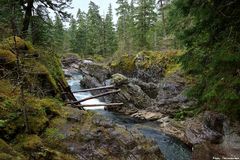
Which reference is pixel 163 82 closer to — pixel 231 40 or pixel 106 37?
pixel 231 40

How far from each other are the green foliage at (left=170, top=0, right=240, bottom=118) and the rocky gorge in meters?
1.82

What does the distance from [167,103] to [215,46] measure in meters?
12.6

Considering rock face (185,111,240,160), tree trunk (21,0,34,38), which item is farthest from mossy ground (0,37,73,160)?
tree trunk (21,0,34,38)

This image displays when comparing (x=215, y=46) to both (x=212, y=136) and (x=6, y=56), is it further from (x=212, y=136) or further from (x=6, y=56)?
(x=6, y=56)

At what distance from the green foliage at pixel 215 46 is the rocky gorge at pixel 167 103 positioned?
1.82 m

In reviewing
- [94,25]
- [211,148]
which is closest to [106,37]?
[94,25]

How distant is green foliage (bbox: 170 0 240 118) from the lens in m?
8.71

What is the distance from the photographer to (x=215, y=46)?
32.3 ft

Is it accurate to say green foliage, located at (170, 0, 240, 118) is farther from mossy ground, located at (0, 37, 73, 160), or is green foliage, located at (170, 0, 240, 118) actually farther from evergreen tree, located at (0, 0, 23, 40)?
evergreen tree, located at (0, 0, 23, 40)

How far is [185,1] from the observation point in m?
9.96

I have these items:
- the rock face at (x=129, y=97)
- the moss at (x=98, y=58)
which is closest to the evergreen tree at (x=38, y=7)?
the rock face at (x=129, y=97)

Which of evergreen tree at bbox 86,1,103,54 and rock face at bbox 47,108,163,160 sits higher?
evergreen tree at bbox 86,1,103,54

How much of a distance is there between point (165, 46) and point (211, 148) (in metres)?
31.7

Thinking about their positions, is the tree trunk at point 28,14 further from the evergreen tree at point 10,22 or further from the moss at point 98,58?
the moss at point 98,58
